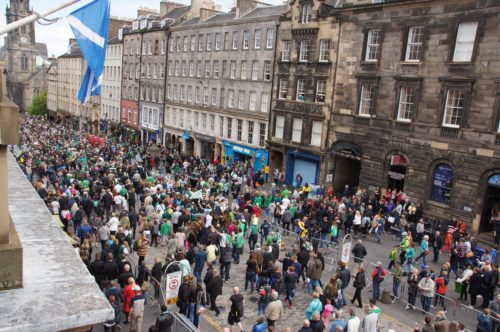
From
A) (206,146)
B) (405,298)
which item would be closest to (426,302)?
(405,298)

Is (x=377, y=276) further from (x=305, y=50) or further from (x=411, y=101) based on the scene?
(x=305, y=50)

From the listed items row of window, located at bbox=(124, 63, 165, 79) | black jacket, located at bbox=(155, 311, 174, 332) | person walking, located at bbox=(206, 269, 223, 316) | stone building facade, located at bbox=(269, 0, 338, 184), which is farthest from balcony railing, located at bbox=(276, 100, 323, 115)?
black jacket, located at bbox=(155, 311, 174, 332)

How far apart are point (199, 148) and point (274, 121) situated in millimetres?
13580

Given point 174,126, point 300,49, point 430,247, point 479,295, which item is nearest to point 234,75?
point 300,49

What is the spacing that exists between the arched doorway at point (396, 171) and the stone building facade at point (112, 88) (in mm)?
47063

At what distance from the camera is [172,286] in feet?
40.6

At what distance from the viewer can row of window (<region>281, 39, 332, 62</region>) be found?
3233cm

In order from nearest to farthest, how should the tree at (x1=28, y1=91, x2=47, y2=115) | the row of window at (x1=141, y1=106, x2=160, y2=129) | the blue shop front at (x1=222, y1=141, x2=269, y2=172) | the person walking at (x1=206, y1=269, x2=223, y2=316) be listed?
the person walking at (x1=206, y1=269, x2=223, y2=316)
the blue shop front at (x1=222, y1=141, x2=269, y2=172)
the row of window at (x1=141, y1=106, x2=160, y2=129)
the tree at (x1=28, y1=91, x2=47, y2=115)

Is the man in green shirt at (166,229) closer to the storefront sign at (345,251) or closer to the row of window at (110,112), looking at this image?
the storefront sign at (345,251)

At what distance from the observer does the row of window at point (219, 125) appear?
39.6 m

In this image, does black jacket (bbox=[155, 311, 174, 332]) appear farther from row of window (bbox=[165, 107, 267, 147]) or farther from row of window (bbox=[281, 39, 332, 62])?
row of window (bbox=[165, 107, 267, 147])

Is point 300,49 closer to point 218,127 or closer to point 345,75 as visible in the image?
point 345,75

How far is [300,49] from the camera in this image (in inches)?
1359

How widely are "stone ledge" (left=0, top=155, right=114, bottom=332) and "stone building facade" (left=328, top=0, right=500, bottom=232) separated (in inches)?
858
